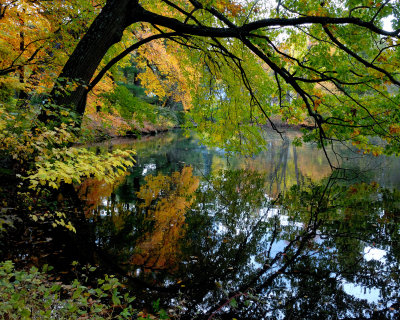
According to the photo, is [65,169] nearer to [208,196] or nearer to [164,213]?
[164,213]

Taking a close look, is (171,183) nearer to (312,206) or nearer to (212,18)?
(312,206)

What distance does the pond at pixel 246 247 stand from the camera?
3.82 metres

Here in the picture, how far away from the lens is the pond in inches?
151

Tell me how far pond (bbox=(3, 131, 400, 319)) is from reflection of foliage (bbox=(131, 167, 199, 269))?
0.10 ft

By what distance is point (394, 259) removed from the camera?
518 centimetres

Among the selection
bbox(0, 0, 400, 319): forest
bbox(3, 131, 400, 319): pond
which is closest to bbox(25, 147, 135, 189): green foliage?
bbox(0, 0, 400, 319): forest

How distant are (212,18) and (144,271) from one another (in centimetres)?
537

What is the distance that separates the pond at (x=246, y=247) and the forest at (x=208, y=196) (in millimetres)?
34

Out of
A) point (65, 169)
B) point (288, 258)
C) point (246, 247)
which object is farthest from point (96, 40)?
point (288, 258)

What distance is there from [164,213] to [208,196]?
85.9 inches

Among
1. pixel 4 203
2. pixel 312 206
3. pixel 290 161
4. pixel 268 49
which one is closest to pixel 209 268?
pixel 4 203

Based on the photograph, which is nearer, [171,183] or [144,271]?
[144,271]

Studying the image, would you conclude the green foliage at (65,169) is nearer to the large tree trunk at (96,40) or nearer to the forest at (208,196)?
the forest at (208,196)

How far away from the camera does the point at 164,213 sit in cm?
738
